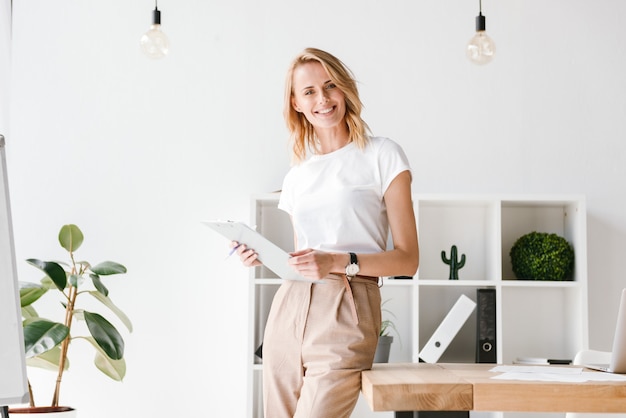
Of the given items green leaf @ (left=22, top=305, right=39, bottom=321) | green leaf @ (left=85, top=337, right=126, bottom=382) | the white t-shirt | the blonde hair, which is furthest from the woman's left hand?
green leaf @ (left=22, top=305, right=39, bottom=321)

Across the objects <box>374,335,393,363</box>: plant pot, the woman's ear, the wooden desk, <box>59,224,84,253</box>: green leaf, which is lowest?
<box>374,335,393,363</box>: plant pot

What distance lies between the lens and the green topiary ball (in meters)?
3.46

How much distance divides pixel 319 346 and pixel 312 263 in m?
0.20

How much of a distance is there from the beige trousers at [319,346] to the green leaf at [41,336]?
5.07 feet

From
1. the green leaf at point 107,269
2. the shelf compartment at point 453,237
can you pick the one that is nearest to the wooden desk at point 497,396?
the green leaf at point 107,269

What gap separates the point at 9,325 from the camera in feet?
4.59

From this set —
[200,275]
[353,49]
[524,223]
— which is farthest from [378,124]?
[200,275]

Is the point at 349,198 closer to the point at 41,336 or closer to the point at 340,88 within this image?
the point at 340,88

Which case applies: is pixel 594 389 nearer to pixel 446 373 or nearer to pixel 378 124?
pixel 446 373

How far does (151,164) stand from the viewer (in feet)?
12.9

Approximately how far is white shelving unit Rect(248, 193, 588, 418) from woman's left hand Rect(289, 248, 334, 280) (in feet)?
5.52

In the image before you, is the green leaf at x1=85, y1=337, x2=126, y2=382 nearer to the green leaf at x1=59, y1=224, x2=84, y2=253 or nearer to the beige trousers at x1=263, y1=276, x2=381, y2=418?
the green leaf at x1=59, y1=224, x2=84, y2=253

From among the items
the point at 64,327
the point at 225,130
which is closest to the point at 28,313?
the point at 64,327

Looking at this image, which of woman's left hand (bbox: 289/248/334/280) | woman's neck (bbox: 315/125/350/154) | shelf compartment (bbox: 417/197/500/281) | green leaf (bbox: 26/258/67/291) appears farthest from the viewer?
shelf compartment (bbox: 417/197/500/281)
